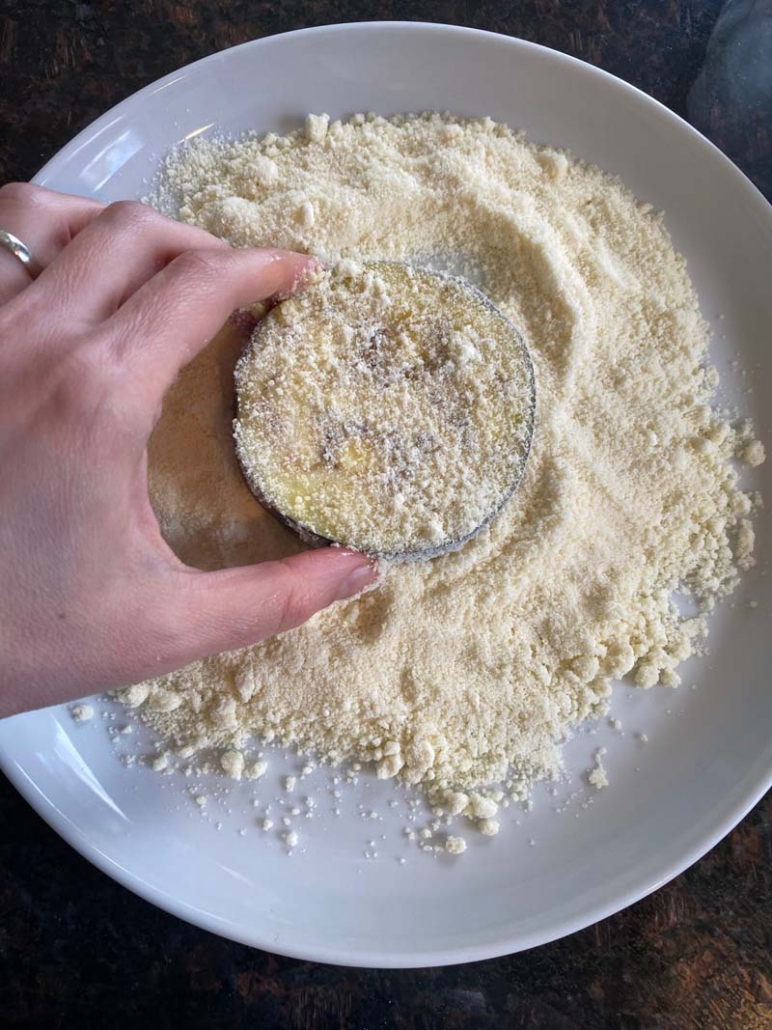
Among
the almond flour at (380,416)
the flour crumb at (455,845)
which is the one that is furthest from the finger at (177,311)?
the flour crumb at (455,845)

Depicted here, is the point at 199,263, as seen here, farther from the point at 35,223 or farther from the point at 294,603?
the point at 294,603

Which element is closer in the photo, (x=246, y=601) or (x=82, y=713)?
(x=246, y=601)

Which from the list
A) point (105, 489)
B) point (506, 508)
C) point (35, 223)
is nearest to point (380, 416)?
point (506, 508)

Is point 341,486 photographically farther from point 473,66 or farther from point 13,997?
point 13,997

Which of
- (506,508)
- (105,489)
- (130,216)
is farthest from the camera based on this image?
(506,508)

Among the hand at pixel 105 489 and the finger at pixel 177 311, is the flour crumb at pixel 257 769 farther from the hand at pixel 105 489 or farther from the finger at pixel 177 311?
the finger at pixel 177 311

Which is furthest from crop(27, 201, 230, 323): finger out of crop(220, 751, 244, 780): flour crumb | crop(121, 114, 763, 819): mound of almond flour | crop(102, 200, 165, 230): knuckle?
crop(220, 751, 244, 780): flour crumb

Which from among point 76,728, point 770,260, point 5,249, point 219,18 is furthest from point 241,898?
point 219,18
